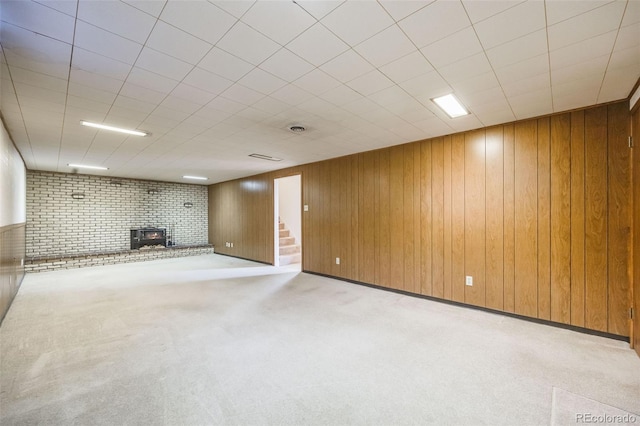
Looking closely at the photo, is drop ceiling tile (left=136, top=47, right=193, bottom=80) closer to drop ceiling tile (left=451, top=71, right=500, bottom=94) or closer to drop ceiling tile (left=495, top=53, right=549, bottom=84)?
drop ceiling tile (left=451, top=71, right=500, bottom=94)

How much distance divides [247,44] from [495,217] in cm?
348

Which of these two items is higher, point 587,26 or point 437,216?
point 587,26

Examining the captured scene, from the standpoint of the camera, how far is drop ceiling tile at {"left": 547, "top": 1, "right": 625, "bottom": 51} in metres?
1.55

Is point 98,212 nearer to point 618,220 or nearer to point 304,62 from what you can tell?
point 304,62

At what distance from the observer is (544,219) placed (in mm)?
3178

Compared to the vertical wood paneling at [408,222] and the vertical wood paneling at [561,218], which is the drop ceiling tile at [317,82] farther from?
the vertical wood paneling at [561,218]

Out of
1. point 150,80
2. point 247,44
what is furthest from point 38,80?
point 247,44

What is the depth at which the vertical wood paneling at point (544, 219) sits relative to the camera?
10.3 feet

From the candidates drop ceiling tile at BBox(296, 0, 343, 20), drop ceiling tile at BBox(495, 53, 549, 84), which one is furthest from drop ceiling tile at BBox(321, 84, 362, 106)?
drop ceiling tile at BBox(495, 53, 549, 84)

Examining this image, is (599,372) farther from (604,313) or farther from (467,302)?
(467,302)

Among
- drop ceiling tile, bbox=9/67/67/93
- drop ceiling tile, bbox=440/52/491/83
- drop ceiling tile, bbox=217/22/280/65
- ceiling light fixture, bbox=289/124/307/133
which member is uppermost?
drop ceiling tile, bbox=217/22/280/65

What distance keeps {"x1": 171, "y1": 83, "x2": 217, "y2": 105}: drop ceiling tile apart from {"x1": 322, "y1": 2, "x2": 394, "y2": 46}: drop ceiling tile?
144 cm

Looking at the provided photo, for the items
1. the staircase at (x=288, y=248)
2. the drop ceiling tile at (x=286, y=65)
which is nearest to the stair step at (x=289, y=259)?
the staircase at (x=288, y=248)

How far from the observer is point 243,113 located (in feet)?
10.0
